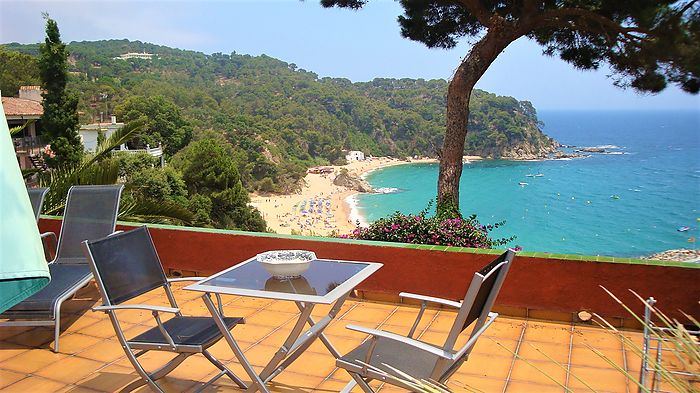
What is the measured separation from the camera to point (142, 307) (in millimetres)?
2742

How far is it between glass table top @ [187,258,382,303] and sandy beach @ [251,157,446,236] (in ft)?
119

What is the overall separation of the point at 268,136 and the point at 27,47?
19.2m

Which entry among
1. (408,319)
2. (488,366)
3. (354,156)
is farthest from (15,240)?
(354,156)

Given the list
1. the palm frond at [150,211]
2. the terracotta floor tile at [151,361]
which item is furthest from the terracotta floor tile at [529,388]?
the palm frond at [150,211]

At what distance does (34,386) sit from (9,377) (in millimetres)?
225

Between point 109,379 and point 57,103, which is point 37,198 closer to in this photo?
point 109,379

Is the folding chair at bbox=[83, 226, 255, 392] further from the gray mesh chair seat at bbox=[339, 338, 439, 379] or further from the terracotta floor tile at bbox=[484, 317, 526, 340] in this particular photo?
the terracotta floor tile at bbox=[484, 317, 526, 340]

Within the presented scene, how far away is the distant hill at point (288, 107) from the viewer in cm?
5000

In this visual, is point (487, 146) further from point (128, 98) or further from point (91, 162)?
point (91, 162)

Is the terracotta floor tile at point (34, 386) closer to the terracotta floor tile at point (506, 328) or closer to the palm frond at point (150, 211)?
the terracotta floor tile at point (506, 328)

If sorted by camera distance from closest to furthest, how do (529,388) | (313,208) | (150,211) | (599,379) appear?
(529,388) → (599,379) → (150,211) → (313,208)

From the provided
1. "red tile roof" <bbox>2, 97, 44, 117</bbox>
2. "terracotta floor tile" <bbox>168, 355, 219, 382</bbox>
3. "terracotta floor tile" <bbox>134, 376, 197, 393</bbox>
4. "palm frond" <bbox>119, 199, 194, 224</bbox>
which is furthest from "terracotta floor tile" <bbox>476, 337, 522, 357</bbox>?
"red tile roof" <bbox>2, 97, 44, 117</bbox>

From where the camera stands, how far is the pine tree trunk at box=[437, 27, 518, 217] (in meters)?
7.85

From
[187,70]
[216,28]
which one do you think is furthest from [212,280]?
[216,28]
